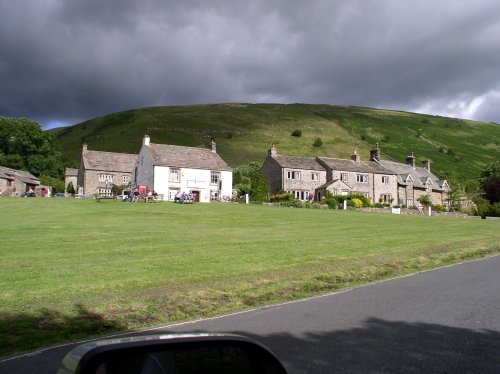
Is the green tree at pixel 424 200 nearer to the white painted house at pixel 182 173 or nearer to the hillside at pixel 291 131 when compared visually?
the hillside at pixel 291 131

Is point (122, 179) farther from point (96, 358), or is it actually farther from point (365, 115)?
point (365, 115)

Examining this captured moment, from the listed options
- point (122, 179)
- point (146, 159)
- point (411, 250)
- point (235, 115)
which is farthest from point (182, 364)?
point (235, 115)

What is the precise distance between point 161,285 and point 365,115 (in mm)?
185311

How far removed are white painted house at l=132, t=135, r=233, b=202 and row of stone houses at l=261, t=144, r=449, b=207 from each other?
43.2ft

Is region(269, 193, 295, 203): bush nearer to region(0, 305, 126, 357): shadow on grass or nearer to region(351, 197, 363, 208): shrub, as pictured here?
region(351, 197, 363, 208): shrub

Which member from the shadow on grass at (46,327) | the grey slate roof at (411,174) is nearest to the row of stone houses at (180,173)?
the grey slate roof at (411,174)

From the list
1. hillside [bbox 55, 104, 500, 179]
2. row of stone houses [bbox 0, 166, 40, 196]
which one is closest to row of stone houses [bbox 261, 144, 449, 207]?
hillside [bbox 55, 104, 500, 179]

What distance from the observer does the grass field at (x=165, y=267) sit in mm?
8500

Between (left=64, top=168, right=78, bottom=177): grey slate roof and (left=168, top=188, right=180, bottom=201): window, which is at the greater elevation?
(left=64, top=168, right=78, bottom=177): grey slate roof

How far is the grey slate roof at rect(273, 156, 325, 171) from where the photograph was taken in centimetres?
7101

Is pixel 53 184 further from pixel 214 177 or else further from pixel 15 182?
pixel 214 177

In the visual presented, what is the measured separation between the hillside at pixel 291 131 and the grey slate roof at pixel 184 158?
4803cm

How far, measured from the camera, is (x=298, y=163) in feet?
239

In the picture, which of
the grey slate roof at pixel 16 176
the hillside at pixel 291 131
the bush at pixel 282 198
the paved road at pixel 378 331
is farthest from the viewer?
the hillside at pixel 291 131
